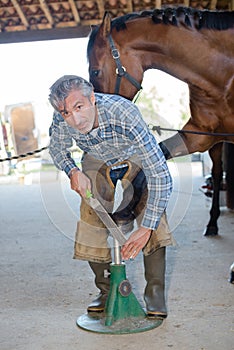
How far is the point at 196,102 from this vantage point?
295cm

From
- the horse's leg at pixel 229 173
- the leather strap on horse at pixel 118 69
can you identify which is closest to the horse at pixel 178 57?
the leather strap on horse at pixel 118 69

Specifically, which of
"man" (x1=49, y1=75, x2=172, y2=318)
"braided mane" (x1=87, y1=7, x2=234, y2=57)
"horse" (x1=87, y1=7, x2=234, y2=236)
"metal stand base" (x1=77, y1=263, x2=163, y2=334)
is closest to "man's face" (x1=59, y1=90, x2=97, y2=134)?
"man" (x1=49, y1=75, x2=172, y2=318)

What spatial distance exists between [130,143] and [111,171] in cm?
21

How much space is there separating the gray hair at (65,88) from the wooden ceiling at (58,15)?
4294 mm

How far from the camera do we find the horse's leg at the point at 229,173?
520 centimetres

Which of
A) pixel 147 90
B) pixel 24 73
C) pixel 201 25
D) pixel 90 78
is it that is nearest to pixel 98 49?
pixel 90 78

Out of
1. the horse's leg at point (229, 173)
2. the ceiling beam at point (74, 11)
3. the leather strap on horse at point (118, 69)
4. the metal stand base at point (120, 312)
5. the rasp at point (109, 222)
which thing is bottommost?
the horse's leg at point (229, 173)

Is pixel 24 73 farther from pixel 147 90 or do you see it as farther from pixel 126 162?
pixel 126 162

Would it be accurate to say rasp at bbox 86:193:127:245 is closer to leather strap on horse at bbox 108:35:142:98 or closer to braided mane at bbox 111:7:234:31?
leather strap on horse at bbox 108:35:142:98

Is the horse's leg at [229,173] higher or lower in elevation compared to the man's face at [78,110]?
lower

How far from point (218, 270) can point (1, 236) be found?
84.1 inches

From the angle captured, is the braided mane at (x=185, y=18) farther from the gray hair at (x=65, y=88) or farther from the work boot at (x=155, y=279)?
the work boot at (x=155, y=279)

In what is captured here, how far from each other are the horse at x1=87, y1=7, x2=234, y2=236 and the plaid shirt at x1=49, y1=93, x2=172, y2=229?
0.60 m

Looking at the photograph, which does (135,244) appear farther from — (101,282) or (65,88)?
(65,88)
